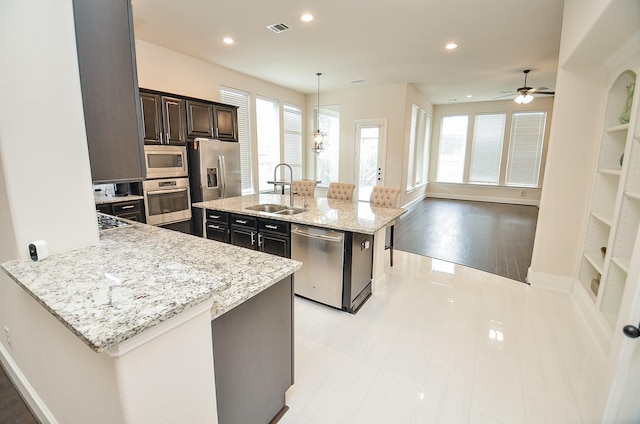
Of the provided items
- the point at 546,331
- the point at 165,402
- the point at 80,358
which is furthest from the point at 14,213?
the point at 546,331

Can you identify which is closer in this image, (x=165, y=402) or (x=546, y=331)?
(x=165, y=402)

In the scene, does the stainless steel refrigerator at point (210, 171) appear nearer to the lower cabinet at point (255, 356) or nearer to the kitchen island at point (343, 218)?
the kitchen island at point (343, 218)

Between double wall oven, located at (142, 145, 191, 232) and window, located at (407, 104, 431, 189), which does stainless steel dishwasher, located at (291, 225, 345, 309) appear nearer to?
double wall oven, located at (142, 145, 191, 232)

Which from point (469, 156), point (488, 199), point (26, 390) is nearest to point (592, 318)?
point (26, 390)

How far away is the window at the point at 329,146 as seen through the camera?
24.7 feet

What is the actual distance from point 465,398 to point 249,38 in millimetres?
4628

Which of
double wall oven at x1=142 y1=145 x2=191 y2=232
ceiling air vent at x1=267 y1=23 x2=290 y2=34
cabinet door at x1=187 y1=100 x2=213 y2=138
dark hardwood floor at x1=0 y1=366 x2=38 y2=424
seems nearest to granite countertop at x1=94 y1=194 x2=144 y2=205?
double wall oven at x1=142 y1=145 x2=191 y2=232

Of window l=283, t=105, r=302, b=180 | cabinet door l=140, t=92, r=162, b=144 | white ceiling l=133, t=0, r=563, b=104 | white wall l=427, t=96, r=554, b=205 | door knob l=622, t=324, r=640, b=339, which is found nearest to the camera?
door knob l=622, t=324, r=640, b=339

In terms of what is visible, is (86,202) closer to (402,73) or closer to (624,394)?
(624,394)

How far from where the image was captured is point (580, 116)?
2918mm

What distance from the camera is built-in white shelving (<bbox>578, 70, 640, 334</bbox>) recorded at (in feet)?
7.14

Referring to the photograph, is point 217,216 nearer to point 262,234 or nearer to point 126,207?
point 262,234

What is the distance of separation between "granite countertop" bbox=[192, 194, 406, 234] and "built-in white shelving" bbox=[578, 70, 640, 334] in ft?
5.64

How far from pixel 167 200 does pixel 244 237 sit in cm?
173
